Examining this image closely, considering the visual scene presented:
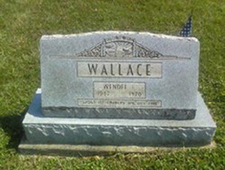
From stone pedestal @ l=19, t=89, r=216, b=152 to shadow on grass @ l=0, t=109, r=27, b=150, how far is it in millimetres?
215

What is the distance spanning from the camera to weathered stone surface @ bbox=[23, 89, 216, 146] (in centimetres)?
392

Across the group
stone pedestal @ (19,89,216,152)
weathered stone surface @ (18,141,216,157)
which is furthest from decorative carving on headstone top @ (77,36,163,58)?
weathered stone surface @ (18,141,216,157)

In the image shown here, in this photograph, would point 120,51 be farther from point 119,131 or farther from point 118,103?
point 119,131

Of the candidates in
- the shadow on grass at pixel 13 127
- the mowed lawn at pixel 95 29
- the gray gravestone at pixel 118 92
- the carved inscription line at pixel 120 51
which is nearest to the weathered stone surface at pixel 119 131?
the gray gravestone at pixel 118 92

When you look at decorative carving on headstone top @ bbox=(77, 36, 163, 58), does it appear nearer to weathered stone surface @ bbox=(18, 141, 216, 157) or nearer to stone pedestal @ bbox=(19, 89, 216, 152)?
stone pedestal @ bbox=(19, 89, 216, 152)

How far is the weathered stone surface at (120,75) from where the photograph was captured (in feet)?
12.5

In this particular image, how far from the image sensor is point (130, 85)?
392 centimetres

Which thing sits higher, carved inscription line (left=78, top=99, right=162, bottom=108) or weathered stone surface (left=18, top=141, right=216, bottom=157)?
carved inscription line (left=78, top=99, right=162, bottom=108)

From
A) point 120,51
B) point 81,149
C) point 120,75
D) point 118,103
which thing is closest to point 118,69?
point 120,75

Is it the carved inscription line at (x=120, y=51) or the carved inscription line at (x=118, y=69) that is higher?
the carved inscription line at (x=120, y=51)

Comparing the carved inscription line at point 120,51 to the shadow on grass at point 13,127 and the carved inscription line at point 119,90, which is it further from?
the shadow on grass at point 13,127

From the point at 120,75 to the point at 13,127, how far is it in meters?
1.28

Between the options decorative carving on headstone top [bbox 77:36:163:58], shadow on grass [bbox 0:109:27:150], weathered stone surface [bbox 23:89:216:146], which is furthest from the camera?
shadow on grass [bbox 0:109:27:150]

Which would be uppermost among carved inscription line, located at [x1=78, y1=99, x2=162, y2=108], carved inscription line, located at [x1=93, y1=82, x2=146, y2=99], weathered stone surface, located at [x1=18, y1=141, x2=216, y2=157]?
carved inscription line, located at [x1=93, y1=82, x2=146, y2=99]
